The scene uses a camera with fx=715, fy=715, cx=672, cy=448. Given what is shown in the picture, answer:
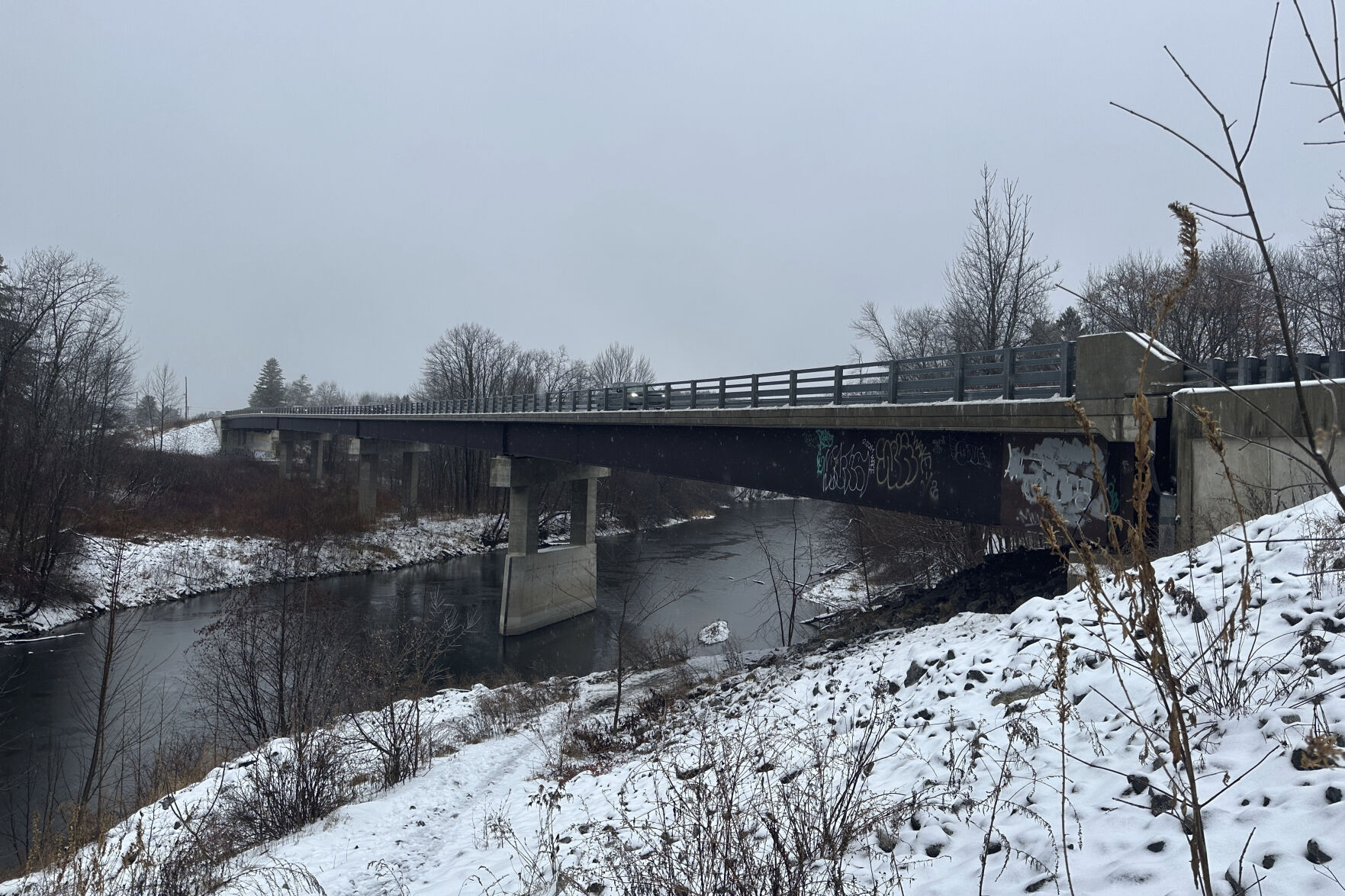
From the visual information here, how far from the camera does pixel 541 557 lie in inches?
1196

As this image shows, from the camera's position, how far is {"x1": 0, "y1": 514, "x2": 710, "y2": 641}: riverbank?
2728cm

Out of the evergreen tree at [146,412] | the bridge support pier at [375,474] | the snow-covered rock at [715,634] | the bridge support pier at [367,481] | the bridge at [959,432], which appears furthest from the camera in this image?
the evergreen tree at [146,412]

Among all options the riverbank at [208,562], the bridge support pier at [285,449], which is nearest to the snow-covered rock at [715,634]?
the riverbank at [208,562]

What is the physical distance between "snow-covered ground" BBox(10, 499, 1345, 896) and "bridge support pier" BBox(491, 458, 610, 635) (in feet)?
58.5

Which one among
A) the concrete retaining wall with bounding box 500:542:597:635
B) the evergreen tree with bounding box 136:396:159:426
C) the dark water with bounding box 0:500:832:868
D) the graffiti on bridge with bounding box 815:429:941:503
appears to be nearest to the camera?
the graffiti on bridge with bounding box 815:429:941:503

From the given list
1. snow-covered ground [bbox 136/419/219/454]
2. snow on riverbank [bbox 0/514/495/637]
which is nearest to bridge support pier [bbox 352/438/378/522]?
snow on riverbank [bbox 0/514/495/637]

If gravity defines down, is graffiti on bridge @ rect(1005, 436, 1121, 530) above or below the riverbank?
above

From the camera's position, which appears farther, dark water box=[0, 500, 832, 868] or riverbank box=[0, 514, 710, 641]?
riverbank box=[0, 514, 710, 641]

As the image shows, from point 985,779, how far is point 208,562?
3844 cm

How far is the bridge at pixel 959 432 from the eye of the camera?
8.84m

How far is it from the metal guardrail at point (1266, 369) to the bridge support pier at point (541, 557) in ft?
80.5

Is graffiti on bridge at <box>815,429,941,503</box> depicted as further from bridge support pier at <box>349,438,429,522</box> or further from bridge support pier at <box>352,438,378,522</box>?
bridge support pier at <box>352,438,378,522</box>

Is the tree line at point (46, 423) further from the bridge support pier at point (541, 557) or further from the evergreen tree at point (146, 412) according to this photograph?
the evergreen tree at point (146, 412)

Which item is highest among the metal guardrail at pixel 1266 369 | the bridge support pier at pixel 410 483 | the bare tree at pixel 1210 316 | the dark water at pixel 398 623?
the bare tree at pixel 1210 316
